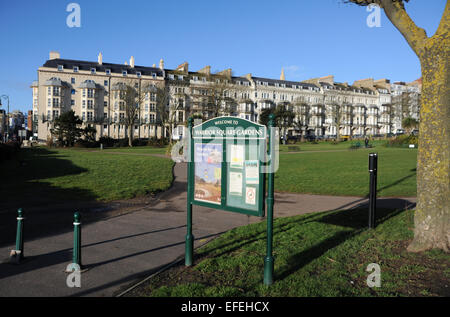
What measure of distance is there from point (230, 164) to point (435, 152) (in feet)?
11.7

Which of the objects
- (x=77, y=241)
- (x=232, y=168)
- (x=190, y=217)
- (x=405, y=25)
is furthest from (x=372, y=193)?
(x=77, y=241)

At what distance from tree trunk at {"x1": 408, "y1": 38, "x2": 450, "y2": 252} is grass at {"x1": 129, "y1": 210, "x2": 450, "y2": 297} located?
1.23ft

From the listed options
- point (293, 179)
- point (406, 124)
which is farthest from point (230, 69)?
point (293, 179)

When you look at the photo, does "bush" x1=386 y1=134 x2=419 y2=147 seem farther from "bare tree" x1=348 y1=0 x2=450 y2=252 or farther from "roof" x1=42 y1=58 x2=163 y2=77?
"roof" x1=42 y1=58 x2=163 y2=77

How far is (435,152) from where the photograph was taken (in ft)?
19.9

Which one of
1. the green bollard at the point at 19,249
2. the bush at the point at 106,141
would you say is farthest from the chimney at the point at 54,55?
the green bollard at the point at 19,249

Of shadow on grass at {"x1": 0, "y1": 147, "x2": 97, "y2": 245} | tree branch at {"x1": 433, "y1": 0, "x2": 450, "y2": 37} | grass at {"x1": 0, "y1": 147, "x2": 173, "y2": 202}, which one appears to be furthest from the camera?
grass at {"x1": 0, "y1": 147, "x2": 173, "y2": 202}

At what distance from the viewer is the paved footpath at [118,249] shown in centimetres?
511

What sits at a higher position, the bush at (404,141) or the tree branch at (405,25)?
the tree branch at (405,25)

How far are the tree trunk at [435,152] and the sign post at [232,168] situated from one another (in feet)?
9.98

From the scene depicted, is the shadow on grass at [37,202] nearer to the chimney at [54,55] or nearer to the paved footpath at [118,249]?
the paved footpath at [118,249]

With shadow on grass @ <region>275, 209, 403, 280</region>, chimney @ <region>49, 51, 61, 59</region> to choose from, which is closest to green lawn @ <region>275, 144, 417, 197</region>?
shadow on grass @ <region>275, 209, 403, 280</region>

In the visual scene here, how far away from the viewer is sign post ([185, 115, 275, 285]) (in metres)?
5.10

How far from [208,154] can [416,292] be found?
3.63 meters
